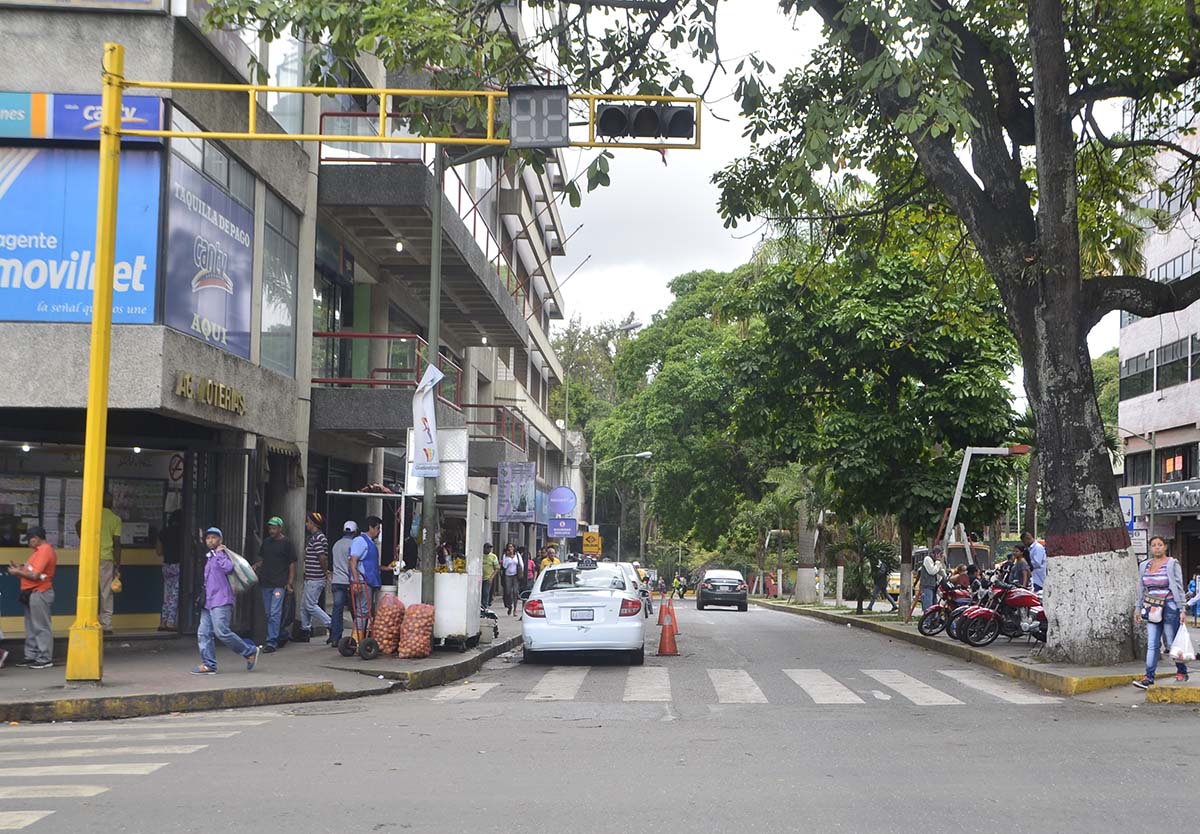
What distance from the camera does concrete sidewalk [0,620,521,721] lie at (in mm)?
12539

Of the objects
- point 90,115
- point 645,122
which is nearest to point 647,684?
point 645,122

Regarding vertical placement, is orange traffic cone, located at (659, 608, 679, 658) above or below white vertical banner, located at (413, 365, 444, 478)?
below

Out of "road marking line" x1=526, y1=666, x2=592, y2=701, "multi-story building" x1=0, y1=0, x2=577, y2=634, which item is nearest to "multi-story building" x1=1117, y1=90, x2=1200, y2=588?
"multi-story building" x1=0, y1=0, x2=577, y2=634

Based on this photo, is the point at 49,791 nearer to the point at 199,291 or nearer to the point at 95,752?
the point at 95,752

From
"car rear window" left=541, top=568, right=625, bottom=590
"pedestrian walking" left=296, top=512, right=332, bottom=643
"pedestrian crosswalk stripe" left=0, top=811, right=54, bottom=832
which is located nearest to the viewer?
"pedestrian crosswalk stripe" left=0, top=811, right=54, bottom=832

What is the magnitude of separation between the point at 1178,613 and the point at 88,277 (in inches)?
525

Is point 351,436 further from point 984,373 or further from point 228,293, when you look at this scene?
point 984,373

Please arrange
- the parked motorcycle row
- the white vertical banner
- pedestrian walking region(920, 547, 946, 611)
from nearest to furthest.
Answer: the white vertical banner
the parked motorcycle row
pedestrian walking region(920, 547, 946, 611)

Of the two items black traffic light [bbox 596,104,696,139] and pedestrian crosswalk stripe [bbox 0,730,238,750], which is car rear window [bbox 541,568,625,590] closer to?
black traffic light [bbox 596,104,696,139]

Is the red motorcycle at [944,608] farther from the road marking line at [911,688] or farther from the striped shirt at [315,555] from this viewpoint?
the striped shirt at [315,555]

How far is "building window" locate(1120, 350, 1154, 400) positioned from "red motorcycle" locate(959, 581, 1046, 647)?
2900 centimetres

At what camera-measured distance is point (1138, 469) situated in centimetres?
4888

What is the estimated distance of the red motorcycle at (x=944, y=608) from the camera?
73.9 feet

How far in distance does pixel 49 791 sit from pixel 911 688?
10.1 metres
